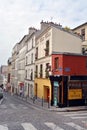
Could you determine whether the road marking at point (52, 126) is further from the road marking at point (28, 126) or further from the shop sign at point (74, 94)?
the shop sign at point (74, 94)

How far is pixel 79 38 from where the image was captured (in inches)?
1253

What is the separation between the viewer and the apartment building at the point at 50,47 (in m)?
29.8

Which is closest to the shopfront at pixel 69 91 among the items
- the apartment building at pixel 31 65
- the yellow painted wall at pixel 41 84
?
the yellow painted wall at pixel 41 84

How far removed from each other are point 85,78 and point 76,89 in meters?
1.63

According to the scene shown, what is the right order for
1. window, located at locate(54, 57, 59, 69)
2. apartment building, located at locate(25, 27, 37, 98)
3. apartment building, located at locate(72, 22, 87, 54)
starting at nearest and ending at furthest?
window, located at locate(54, 57, 59, 69) < apartment building, located at locate(72, 22, 87, 54) < apartment building, located at locate(25, 27, 37, 98)

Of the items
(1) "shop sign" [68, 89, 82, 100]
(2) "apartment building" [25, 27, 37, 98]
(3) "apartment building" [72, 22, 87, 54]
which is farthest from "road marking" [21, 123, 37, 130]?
(2) "apartment building" [25, 27, 37, 98]

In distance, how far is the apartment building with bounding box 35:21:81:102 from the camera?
97.9 feet

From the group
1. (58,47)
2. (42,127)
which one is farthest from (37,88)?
(42,127)

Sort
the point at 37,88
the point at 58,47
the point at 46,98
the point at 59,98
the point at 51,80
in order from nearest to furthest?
1. the point at 59,98
2. the point at 51,80
3. the point at 58,47
4. the point at 46,98
5. the point at 37,88

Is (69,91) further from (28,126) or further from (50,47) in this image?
(28,126)

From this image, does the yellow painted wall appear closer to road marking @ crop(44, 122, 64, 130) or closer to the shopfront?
the shopfront

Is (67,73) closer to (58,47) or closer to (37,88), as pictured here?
(58,47)

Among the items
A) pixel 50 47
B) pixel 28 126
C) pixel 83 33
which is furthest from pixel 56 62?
pixel 28 126

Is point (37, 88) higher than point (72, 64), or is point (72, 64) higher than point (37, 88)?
point (72, 64)
